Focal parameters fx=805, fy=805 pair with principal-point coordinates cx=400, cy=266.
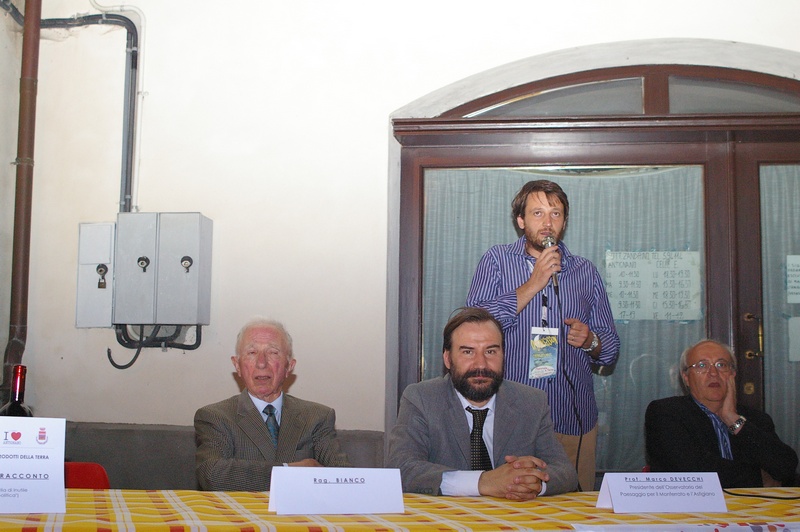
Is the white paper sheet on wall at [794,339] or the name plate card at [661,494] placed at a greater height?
the white paper sheet on wall at [794,339]

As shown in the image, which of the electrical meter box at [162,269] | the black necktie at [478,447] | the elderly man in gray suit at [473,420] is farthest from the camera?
the electrical meter box at [162,269]

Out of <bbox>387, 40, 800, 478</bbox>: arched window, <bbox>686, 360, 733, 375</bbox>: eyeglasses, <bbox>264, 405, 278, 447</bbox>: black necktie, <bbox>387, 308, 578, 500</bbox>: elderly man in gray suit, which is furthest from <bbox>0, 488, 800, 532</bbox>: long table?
<bbox>387, 40, 800, 478</bbox>: arched window

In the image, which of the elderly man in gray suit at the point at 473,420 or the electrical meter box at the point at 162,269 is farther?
the electrical meter box at the point at 162,269

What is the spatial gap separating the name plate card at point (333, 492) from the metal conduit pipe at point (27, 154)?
2.96m

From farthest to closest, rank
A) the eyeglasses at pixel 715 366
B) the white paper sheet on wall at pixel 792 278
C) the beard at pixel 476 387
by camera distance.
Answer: the white paper sheet on wall at pixel 792 278, the eyeglasses at pixel 715 366, the beard at pixel 476 387

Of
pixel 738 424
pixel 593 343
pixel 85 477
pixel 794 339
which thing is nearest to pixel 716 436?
pixel 738 424

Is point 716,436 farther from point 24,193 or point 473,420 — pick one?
point 24,193

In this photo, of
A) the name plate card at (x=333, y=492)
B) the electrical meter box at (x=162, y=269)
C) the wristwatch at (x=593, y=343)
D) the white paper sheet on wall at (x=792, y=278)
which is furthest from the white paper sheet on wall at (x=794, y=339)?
the name plate card at (x=333, y=492)

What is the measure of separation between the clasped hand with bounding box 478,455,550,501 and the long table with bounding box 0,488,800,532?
84 millimetres

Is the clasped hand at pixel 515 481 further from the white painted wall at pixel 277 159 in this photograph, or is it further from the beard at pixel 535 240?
the white painted wall at pixel 277 159

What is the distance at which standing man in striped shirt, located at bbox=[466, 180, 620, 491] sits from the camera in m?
3.34

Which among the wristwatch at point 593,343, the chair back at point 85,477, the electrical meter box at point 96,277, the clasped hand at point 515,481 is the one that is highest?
the electrical meter box at point 96,277

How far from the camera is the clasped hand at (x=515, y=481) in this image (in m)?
1.89

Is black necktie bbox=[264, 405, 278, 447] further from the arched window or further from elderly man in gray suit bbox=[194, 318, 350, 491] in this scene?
the arched window
